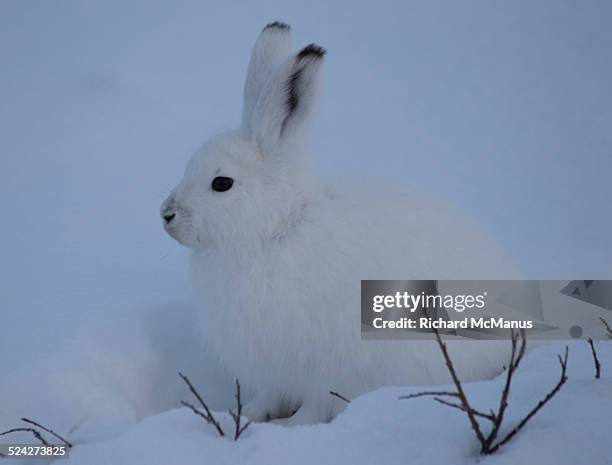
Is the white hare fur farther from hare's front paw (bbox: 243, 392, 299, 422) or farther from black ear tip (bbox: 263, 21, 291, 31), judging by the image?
black ear tip (bbox: 263, 21, 291, 31)

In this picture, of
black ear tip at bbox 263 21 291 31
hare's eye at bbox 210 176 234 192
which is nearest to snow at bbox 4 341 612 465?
hare's eye at bbox 210 176 234 192

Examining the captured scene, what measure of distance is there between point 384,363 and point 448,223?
2.63 feet

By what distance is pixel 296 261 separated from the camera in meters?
2.67

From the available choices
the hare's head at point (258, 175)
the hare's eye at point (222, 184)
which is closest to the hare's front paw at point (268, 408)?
the hare's head at point (258, 175)

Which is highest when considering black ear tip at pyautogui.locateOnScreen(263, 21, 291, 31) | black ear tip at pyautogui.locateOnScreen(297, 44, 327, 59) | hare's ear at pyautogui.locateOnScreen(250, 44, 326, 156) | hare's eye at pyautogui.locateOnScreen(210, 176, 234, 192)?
black ear tip at pyautogui.locateOnScreen(263, 21, 291, 31)

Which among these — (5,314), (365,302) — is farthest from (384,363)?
(5,314)

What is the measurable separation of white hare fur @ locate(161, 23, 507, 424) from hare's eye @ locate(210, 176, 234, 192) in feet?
0.06

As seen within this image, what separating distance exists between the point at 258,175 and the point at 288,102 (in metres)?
0.36

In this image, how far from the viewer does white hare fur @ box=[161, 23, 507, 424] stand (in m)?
2.63

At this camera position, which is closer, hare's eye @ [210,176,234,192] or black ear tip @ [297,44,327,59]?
black ear tip @ [297,44,327,59]

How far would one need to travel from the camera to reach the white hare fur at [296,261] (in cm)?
263

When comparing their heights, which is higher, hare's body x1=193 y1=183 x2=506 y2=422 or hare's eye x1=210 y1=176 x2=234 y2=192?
hare's eye x1=210 y1=176 x2=234 y2=192

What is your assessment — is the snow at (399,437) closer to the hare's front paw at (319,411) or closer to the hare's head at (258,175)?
the hare's front paw at (319,411)

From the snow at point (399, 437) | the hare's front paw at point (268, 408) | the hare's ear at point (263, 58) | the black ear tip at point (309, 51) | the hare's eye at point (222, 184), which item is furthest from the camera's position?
the hare's ear at point (263, 58)
